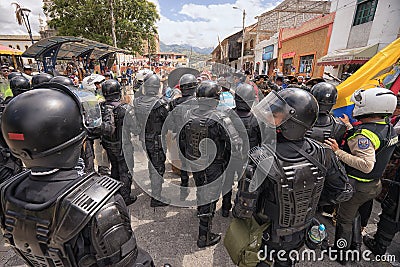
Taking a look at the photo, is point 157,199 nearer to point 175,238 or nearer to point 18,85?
point 175,238

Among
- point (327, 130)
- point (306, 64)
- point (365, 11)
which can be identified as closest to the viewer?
point (327, 130)

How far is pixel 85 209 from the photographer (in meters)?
Result: 0.99

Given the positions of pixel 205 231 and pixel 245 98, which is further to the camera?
pixel 245 98

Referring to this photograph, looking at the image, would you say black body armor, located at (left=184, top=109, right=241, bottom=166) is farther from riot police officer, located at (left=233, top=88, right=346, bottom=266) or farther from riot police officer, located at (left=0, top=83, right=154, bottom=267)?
riot police officer, located at (left=0, top=83, right=154, bottom=267)

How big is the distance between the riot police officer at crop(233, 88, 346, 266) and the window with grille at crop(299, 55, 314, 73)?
49.8 ft

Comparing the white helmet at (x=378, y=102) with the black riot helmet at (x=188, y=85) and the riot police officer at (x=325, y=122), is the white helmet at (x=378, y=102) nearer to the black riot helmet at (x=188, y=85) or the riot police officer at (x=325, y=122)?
the riot police officer at (x=325, y=122)

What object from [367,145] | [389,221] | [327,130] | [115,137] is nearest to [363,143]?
[367,145]

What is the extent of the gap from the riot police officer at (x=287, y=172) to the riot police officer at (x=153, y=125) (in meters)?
2.18

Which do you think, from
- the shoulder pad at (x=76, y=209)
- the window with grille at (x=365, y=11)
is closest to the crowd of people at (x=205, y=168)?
the shoulder pad at (x=76, y=209)

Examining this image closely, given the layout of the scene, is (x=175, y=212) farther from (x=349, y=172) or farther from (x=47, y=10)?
(x=47, y=10)

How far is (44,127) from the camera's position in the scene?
100 centimetres

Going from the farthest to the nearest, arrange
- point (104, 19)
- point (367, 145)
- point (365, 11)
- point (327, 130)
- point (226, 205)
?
point (104, 19) < point (365, 11) < point (226, 205) < point (327, 130) < point (367, 145)

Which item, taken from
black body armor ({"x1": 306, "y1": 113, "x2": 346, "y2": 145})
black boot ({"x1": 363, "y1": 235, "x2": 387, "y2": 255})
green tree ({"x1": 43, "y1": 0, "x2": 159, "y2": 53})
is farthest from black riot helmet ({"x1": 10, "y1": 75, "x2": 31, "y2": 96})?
green tree ({"x1": 43, "y1": 0, "x2": 159, "y2": 53})

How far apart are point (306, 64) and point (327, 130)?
1519 cm
